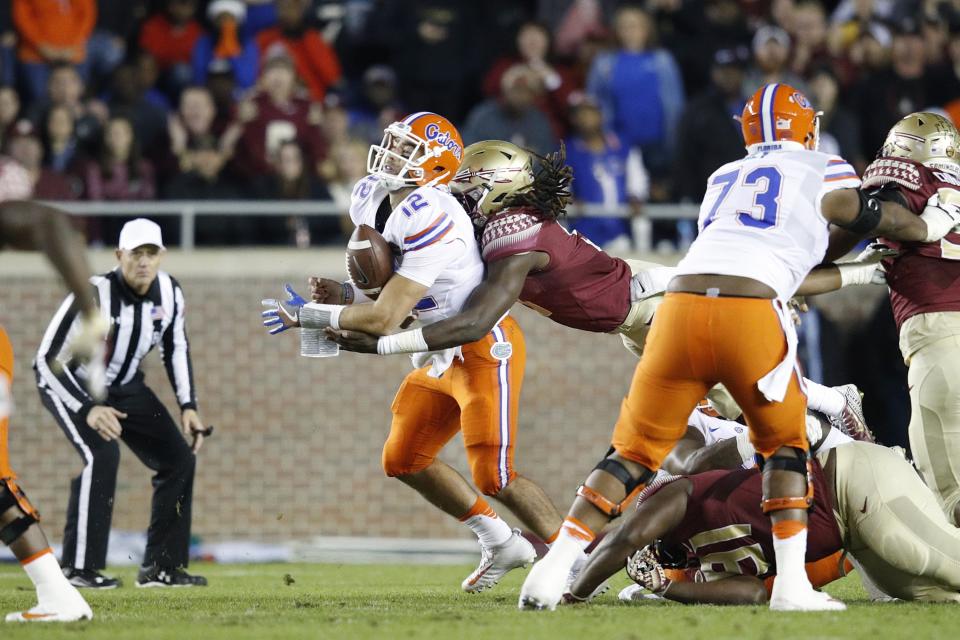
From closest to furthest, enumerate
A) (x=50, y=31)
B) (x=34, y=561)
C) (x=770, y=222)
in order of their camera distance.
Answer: (x=34, y=561) → (x=770, y=222) → (x=50, y=31)

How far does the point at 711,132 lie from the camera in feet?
38.3

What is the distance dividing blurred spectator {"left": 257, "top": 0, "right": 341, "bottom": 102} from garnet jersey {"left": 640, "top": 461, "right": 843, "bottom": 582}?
8059mm

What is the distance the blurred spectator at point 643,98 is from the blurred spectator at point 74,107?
427cm

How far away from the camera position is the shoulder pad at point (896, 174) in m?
6.78

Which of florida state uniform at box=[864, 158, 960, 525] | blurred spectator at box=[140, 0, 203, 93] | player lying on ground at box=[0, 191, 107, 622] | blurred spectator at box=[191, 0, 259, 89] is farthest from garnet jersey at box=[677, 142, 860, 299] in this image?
blurred spectator at box=[140, 0, 203, 93]

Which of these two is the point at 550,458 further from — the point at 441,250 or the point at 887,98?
the point at 441,250

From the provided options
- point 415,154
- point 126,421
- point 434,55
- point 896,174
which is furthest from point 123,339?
point 434,55

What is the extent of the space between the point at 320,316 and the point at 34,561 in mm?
1581

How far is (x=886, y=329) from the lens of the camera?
1173 centimetres

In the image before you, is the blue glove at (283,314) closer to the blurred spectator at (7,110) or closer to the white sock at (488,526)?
the white sock at (488,526)

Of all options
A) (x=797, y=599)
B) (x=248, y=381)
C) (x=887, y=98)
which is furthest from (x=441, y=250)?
(x=887, y=98)

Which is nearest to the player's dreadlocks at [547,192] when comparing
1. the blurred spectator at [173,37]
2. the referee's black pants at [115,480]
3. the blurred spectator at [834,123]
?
the referee's black pants at [115,480]

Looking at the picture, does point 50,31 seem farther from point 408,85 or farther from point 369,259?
point 369,259

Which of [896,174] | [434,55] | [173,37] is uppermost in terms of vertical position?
[173,37]
